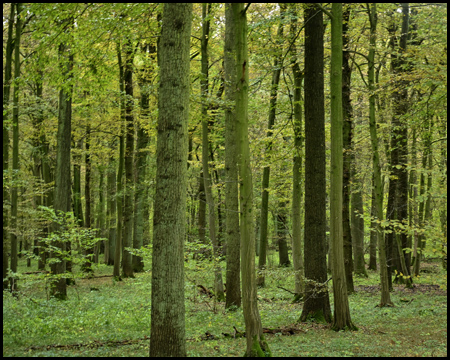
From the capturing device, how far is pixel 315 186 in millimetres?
9055

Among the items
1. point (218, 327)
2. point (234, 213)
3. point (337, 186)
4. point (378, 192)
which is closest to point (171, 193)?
point (337, 186)

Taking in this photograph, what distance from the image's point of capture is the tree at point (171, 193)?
210 inches

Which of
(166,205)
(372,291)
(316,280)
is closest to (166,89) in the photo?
(166,205)

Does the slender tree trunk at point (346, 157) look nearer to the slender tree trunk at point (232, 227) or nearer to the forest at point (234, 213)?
the forest at point (234, 213)

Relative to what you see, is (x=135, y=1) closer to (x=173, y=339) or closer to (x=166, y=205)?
(x=166, y=205)

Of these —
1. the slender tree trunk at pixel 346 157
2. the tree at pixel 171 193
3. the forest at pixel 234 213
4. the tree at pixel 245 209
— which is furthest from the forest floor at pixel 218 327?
the slender tree trunk at pixel 346 157

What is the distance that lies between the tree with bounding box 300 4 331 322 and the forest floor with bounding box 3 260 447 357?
483 millimetres

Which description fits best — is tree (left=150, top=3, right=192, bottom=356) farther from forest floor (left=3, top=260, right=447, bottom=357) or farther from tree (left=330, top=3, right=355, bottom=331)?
tree (left=330, top=3, right=355, bottom=331)

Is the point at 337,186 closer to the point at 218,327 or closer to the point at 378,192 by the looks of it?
the point at 378,192

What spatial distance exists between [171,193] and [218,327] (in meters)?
4.60

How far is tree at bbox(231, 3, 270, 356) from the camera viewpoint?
5.82 meters

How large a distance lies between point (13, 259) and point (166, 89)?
10.2m

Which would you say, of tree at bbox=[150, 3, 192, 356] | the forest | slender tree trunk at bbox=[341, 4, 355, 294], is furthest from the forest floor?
slender tree trunk at bbox=[341, 4, 355, 294]

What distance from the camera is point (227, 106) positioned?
9.99 m
